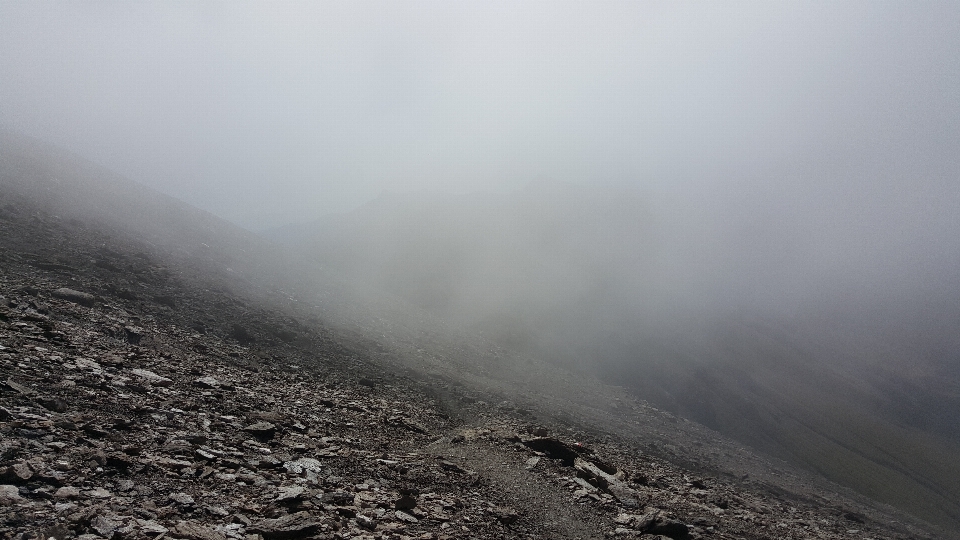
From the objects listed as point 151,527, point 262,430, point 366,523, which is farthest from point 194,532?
point 262,430

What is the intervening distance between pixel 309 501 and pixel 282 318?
22.5 meters

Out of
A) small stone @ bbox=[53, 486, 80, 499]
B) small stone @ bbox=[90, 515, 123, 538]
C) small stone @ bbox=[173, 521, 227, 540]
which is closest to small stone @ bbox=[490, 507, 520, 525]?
small stone @ bbox=[173, 521, 227, 540]

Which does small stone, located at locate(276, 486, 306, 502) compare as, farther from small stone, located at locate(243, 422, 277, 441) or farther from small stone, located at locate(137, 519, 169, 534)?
small stone, located at locate(243, 422, 277, 441)

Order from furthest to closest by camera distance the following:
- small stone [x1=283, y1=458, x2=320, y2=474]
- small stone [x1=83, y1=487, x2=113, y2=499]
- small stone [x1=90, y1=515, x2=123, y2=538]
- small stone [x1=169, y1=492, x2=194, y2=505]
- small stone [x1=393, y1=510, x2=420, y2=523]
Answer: small stone [x1=283, y1=458, x2=320, y2=474], small stone [x1=393, y1=510, x2=420, y2=523], small stone [x1=169, y1=492, x2=194, y2=505], small stone [x1=83, y1=487, x2=113, y2=499], small stone [x1=90, y1=515, x2=123, y2=538]

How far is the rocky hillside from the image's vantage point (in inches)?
284

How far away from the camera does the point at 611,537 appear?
1171 centimetres

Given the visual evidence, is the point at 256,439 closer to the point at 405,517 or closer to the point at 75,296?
the point at 405,517

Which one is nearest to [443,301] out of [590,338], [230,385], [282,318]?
[590,338]

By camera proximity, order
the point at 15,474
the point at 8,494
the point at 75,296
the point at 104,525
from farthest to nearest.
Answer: the point at 75,296 < the point at 15,474 < the point at 104,525 < the point at 8,494

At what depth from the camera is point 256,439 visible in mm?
10867

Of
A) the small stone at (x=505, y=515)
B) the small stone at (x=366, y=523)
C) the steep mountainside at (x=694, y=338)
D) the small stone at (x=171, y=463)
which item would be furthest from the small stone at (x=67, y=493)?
the steep mountainside at (x=694, y=338)

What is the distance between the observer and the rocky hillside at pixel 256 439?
7.21 m

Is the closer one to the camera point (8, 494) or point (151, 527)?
point (8, 494)

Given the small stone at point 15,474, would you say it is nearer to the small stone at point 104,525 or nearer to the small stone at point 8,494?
the small stone at point 8,494
